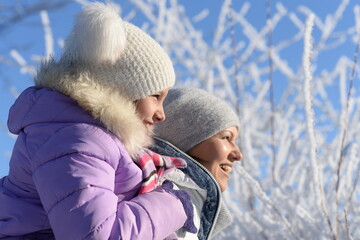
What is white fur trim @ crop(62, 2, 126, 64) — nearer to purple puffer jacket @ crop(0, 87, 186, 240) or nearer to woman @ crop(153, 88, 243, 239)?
purple puffer jacket @ crop(0, 87, 186, 240)

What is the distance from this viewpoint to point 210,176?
188 centimetres

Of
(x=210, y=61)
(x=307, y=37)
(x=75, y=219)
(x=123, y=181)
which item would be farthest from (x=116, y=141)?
(x=210, y=61)

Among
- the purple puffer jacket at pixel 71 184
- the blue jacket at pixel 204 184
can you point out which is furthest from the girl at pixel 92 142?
the blue jacket at pixel 204 184

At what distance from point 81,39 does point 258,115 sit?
3.99 meters

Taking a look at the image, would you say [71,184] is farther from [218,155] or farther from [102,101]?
[218,155]

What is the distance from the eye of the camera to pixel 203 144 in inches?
80.4

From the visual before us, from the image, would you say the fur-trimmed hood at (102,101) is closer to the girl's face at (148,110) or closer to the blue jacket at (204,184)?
the girl's face at (148,110)

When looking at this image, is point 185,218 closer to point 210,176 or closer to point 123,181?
point 123,181

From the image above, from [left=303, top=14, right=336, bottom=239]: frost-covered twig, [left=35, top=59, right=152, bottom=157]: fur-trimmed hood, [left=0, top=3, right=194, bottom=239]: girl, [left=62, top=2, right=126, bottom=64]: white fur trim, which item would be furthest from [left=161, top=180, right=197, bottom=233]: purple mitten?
[left=303, top=14, right=336, bottom=239]: frost-covered twig

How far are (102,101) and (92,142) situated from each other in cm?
14

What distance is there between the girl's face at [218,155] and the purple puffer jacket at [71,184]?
53 cm

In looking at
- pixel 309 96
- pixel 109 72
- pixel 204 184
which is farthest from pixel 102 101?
pixel 309 96

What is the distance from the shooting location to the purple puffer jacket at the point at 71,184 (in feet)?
→ 4.20

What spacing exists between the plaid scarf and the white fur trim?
27cm
